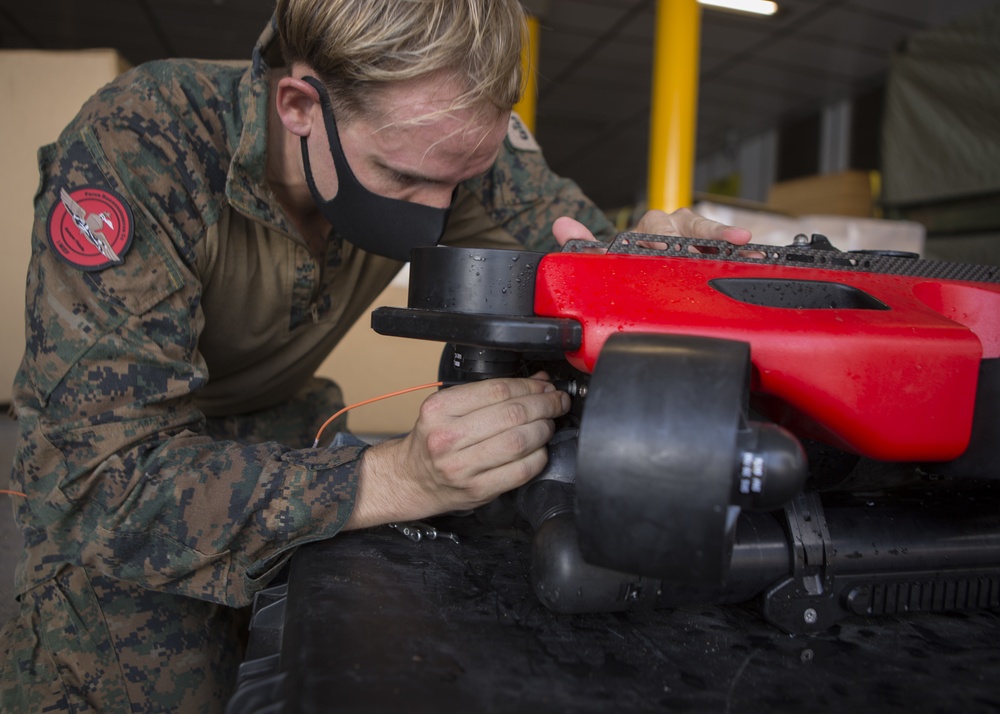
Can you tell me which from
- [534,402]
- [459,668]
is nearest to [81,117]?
[534,402]

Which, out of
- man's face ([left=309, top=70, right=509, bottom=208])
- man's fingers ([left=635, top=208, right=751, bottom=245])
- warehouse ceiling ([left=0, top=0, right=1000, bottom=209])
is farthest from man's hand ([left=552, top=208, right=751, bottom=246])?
warehouse ceiling ([left=0, top=0, right=1000, bottom=209])

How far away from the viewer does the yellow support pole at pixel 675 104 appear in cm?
328

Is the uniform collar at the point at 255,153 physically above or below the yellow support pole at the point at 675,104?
below

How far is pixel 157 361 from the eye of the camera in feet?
2.48

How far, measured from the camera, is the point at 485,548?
704 mm

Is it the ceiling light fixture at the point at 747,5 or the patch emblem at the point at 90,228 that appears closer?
the patch emblem at the point at 90,228

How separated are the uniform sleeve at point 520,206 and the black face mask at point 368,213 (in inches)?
13.9

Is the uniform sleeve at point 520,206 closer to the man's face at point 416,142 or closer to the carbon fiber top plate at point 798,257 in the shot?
the man's face at point 416,142

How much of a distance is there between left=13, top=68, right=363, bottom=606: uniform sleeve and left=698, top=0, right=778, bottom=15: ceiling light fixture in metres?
4.07

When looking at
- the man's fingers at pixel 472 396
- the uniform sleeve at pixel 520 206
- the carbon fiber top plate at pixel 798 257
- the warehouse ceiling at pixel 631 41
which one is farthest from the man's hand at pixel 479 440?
the warehouse ceiling at pixel 631 41

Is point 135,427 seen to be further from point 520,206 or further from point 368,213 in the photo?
point 520,206

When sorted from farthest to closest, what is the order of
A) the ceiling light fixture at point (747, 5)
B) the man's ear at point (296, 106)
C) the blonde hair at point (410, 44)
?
1. the ceiling light fixture at point (747, 5)
2. the man's ear at point (296, 106)
3. the blonde hair at point (410, 44)

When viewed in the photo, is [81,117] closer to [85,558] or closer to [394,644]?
[85,558]

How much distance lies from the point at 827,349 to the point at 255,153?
2.33 feet
